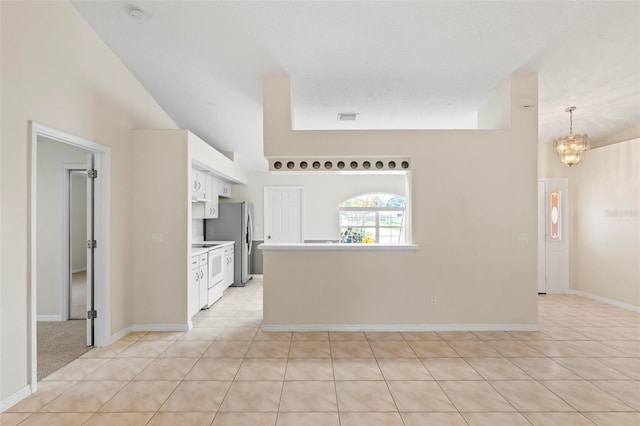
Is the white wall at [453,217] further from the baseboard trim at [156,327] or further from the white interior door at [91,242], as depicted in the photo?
the white interior door at [91,242]

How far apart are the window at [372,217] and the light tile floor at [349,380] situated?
12.6 feet

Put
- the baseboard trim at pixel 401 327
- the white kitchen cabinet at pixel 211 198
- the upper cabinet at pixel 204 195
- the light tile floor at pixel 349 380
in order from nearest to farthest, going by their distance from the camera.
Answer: the light tile floor at pixel 349 380 < the baseboard trim at pixel 401 327 < the upper cabinet at pixel 204 195 < the white kitchen cabinet at pixel 211 198

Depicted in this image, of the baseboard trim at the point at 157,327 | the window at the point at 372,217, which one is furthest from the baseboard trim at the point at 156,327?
the window at the point at 372,217

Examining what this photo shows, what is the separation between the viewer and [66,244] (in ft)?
14.6

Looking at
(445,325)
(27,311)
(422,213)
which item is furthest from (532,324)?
(27,311)

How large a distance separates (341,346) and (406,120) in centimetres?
348

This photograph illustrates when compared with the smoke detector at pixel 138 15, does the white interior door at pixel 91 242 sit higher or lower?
lower

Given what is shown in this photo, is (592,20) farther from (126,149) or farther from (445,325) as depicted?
(126,149)

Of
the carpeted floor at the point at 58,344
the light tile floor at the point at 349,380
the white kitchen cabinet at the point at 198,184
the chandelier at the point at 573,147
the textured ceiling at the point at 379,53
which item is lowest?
the carpeted floor at the point at 58,344

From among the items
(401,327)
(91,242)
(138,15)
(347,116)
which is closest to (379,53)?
(347,116)

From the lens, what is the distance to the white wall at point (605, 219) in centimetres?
500

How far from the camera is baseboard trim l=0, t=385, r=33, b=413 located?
2.39 metres

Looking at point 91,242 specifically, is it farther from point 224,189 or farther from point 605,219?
point 605,219

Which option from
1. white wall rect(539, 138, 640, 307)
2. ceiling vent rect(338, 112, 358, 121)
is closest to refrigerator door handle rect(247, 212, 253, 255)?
ceiling vent rect(338, 112, 358, 121)
